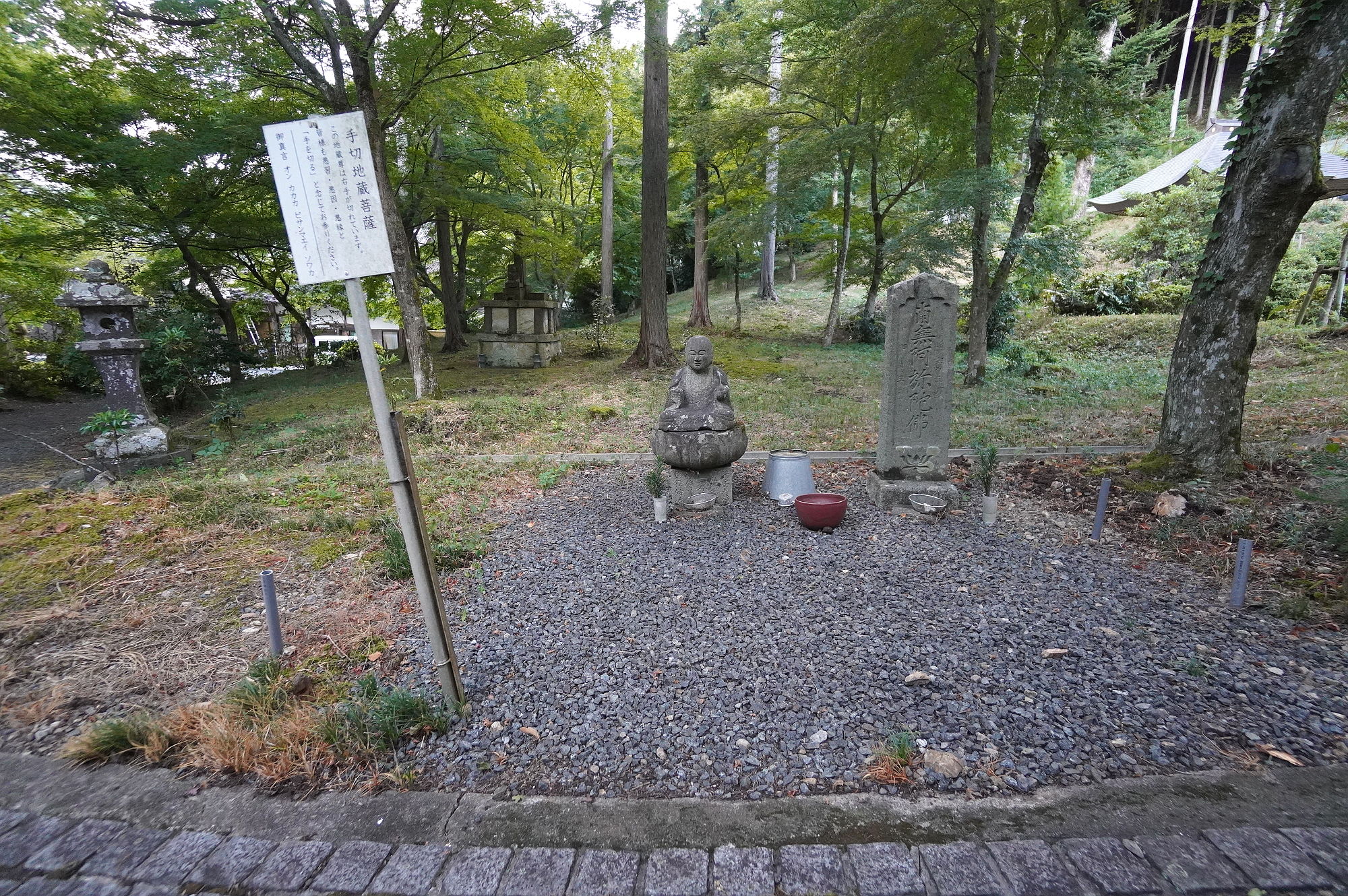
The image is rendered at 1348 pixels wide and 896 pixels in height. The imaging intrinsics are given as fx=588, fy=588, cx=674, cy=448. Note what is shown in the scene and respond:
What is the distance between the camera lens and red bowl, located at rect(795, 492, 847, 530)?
13.9 ft

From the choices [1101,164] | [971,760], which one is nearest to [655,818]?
[971,760]

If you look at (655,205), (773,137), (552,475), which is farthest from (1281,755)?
(773,137)

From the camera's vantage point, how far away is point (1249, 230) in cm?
402

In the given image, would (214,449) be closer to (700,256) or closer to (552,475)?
(552,475)

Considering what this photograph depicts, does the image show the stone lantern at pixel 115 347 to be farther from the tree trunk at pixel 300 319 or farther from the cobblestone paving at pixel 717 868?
the tree trunk at pixel 300 319

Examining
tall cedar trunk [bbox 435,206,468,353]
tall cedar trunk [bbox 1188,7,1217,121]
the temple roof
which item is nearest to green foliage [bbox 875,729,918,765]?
tall cedar trunk [bbox 435,206,468,353]

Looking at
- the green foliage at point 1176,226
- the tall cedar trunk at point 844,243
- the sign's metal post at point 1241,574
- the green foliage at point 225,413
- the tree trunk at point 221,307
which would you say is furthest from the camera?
the tall cedar trunk at point 844,243

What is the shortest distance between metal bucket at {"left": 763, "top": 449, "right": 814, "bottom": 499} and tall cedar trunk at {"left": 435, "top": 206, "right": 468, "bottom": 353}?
11813mm

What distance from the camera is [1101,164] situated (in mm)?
21406

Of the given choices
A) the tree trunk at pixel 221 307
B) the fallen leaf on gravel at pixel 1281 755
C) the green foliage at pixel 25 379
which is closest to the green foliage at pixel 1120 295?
the fallen leaf on gravel at pixel 1281 755

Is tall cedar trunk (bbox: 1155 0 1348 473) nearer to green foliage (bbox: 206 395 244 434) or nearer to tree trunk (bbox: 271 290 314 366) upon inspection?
green foliage (bbox: 206 395 244 434)

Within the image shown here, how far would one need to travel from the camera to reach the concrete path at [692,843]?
1657mm

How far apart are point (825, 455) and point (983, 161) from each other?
5.70m

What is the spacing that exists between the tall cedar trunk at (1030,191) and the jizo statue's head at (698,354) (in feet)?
22.0
